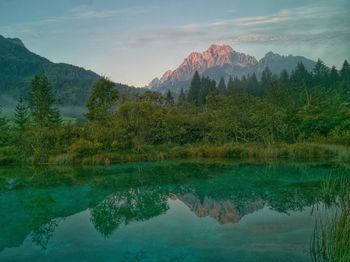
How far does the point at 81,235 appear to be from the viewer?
408 inches

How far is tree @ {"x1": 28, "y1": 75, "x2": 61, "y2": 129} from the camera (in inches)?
1353

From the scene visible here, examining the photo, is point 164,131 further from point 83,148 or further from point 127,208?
point 127,208

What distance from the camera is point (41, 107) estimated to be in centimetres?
3484

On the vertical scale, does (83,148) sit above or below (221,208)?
above

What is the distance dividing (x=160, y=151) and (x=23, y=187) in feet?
39.9

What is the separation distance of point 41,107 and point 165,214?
1003 inches

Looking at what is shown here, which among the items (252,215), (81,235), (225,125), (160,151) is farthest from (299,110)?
(81,235)

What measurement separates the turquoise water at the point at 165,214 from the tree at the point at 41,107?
13.0 m

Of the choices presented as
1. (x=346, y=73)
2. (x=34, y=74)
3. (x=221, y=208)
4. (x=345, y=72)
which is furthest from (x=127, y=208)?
(x=34, y=74)

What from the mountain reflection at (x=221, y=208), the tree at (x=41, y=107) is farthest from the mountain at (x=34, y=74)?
the mountain reflection at (x=221, y=208)

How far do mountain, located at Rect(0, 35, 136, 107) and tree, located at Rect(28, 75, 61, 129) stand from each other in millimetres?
64163

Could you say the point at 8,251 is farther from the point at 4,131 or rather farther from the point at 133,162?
the point at 4,131

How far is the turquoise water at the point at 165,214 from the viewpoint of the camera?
28.4 ft

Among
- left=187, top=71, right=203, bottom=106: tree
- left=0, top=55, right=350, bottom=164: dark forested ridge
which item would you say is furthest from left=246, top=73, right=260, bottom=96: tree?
left=0, top=55, right=350, bottom=164: dark forested ridge
